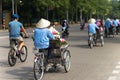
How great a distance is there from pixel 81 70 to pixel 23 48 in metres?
3.13

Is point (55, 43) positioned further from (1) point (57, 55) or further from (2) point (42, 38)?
(2) point (42, 38)

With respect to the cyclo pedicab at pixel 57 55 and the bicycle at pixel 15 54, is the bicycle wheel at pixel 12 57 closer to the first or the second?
the bicycle at pixel 15 54

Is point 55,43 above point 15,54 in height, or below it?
above

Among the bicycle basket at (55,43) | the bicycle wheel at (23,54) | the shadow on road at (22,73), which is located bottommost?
the shadow on road at (22,73)

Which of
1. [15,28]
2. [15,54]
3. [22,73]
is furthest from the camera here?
[15,28]

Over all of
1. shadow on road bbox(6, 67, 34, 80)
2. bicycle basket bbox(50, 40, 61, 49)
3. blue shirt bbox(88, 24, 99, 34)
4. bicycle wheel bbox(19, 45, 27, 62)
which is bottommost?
shadow on road bbox(6, 67, 34, 80)

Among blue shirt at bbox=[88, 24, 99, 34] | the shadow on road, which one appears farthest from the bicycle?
blue shirt at bbox=[88, 24, 99, 34]

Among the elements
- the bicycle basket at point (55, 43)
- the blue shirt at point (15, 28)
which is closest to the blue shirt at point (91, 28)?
the blue shirt at point (15, 28)

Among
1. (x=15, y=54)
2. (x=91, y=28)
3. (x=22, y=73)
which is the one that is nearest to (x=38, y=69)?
(x=22, y=73)

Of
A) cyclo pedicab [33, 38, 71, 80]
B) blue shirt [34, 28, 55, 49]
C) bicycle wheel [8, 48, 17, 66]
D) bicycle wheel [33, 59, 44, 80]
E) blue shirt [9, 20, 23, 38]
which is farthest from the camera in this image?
blue shirt [9, 20, 23, 38]

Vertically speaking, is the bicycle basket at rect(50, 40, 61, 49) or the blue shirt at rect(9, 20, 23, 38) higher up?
the blue shirt at rect(9, 20, 23, 38)

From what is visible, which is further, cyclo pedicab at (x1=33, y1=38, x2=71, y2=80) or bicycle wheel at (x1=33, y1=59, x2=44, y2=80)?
cyclo pedicab at (x1=33, y1=38, x2=71, y2=80)

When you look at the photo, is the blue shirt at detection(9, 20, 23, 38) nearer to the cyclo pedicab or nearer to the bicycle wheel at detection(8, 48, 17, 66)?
the bicycle wheel at detection(8, 48, 17, 66)

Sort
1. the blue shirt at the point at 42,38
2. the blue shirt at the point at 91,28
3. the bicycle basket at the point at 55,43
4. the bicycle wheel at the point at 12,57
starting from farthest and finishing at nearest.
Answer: the blue shirt at the point at 91,28
the bicycle wheel at the point at 12,57
the bicycle basket at the point at 55,43
the blue shirt at the point at 42,38
